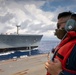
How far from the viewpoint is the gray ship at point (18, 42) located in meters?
64.9

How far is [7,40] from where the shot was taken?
217 feet

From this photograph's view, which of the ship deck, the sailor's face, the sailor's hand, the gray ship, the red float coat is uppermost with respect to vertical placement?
the sailor's face

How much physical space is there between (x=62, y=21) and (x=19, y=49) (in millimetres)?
69989

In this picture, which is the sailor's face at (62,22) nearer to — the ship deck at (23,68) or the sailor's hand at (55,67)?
the sailor's hand at (55,67)

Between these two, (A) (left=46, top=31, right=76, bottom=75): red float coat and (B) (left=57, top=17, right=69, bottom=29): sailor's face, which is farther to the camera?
(B) (left=57, top=17, right=69, bottom=29): sailor's face

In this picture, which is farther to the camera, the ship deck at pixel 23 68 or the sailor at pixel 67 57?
the ship deck at pixel 23 68

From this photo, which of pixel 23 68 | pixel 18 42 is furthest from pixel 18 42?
pixel 23 68

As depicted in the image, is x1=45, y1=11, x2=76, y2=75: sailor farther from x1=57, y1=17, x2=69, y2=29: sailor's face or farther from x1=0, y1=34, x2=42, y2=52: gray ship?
x1=0, y1=34, x2=42, y2=52: gray ship

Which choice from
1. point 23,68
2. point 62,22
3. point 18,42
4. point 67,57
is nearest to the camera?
point 67,57

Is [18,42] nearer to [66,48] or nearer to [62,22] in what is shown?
[62,22]

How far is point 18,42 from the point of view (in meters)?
69.8

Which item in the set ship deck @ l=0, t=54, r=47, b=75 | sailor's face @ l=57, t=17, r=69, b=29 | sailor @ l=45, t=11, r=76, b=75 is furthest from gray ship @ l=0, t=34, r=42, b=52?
sailor @ l=45, t=11, r=76, b=75

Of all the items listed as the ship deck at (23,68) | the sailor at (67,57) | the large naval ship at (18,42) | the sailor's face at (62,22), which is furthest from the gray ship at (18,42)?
the sailor at (67,57)

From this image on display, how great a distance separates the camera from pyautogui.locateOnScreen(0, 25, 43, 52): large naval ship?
6488 cm
